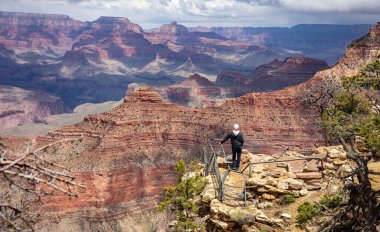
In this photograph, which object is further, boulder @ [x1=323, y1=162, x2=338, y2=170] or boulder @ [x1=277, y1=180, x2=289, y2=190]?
boulder @ [x1=323, y1=162, x2=338, y2=170]

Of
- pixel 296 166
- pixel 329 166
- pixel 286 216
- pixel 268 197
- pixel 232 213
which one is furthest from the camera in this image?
pixel 296 166

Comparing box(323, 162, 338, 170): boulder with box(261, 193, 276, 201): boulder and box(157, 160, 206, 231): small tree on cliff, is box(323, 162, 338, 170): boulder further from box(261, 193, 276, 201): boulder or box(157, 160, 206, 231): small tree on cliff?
box(157, 160, 206, 231): small tree on cliff

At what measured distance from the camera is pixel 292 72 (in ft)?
593

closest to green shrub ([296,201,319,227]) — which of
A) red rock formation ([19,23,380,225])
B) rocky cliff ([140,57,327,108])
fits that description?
red rock formation ([19,23,380,225])

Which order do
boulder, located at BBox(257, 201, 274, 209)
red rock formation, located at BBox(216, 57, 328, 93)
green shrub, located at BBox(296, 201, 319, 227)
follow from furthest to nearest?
1. red rock formation, located at BBox(216, 57, 328, 93)
2. boulder, located at BBox(257, 201, 274, 209)
3. green shrub, located at BBox(296, 201, 319, 227)

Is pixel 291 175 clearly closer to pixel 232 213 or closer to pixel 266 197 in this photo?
pixel 266 197

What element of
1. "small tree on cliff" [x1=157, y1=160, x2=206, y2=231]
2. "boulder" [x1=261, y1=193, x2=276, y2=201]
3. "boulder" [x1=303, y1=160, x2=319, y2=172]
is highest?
"boulder" [x1=303, y1=160, x2=319, y2=172]

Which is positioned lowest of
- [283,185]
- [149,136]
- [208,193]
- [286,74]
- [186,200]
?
[149,136]

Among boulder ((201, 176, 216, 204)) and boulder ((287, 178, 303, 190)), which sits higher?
boulder ((287, 178, 303, 190))

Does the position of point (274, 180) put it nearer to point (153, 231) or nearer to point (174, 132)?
point (153, 231)

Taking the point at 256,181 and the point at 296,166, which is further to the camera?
the point at 296,166

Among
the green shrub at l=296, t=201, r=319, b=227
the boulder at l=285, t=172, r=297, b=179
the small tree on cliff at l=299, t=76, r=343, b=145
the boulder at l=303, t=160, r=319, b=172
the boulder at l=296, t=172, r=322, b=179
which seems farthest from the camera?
the small tree on cliff at l=299, t=76, r=343, b=145

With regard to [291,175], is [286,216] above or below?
below

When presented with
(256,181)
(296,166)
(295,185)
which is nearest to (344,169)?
(296,166)
